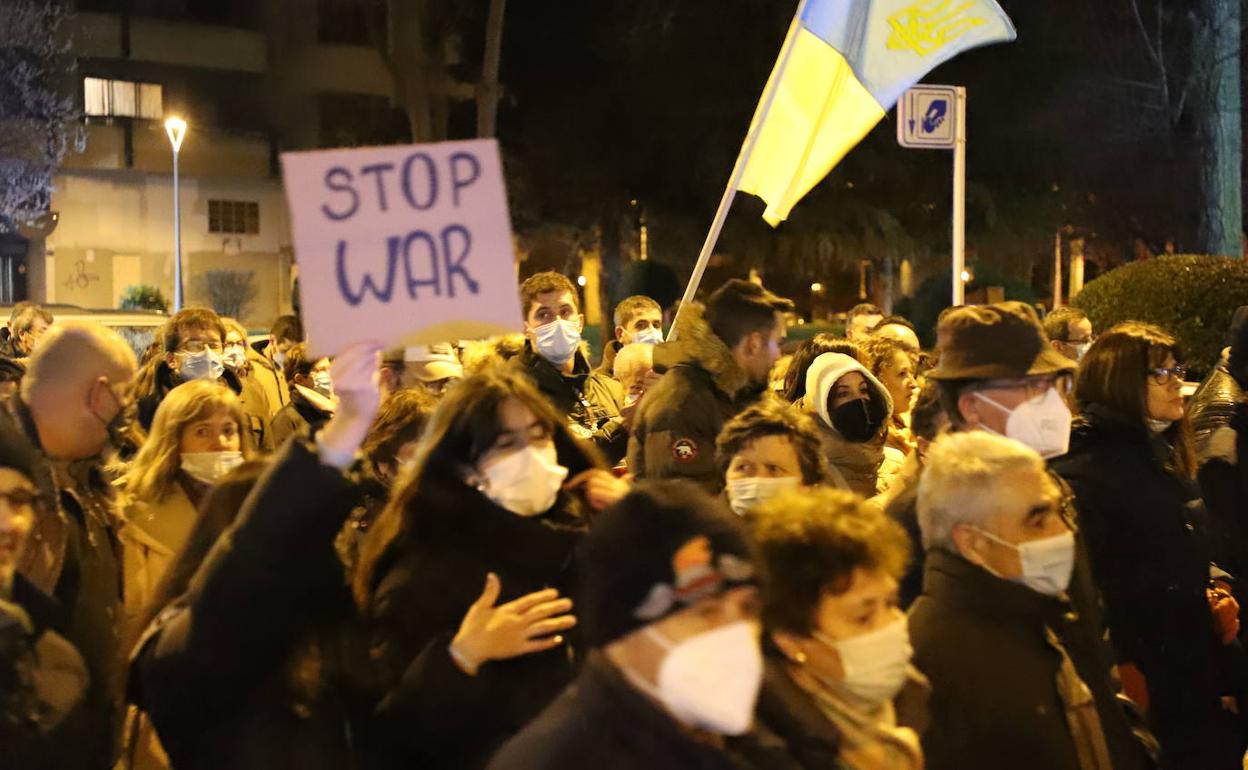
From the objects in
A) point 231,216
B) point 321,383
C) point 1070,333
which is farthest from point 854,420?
point 231,216

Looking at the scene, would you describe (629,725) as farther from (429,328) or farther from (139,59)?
(139,59)

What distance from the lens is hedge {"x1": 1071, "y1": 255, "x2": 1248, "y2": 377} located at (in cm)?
1382

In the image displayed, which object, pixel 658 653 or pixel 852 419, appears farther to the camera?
pixel 852 419

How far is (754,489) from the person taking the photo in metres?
4.16

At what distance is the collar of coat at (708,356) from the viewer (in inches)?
215

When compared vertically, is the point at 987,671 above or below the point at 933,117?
below

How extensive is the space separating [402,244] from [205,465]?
1788 mm

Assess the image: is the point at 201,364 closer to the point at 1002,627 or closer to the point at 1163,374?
the point at 1163,374

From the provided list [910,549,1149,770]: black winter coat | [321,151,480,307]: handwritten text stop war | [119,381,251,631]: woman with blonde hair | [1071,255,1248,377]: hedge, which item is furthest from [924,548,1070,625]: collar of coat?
[1071,255,1248,377]: hedge

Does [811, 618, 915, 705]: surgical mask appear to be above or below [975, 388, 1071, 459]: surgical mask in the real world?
below

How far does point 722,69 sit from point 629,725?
21230 millimetres

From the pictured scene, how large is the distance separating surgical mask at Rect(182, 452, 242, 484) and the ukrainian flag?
10.5ft

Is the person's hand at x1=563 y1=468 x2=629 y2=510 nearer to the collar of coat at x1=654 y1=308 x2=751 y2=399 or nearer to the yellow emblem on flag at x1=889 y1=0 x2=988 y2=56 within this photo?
the collar of coat at x1=654 y1=308 x2=751 y2=399

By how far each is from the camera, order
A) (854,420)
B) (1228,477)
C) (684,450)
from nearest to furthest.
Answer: (684,450) < (1228,477) < (854,420)
